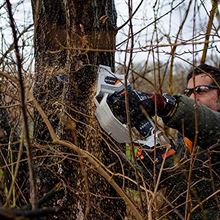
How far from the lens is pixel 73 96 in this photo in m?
2.75

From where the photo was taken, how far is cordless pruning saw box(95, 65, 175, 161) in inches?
98.1

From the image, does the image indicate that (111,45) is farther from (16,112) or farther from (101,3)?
(16,112)

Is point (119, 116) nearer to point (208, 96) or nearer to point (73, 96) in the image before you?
point (73, 96)

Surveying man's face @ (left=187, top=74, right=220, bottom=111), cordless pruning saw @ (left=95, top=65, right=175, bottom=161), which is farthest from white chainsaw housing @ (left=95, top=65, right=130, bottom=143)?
man's face @ (left=187, top=74, right=220, bottom=111)

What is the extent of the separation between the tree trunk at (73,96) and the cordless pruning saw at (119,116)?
0.10 m

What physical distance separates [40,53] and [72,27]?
11.2 inches

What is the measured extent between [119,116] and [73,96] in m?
0.35

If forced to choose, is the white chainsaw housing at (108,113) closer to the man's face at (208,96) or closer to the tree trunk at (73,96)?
the tree trunk at (73,96)

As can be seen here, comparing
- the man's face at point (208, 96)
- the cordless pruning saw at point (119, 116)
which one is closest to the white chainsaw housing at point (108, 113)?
the cordless pruning saw at point (119, 116)

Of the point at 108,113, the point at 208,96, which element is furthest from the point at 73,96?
the point at 208,96

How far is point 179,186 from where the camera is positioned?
279cm

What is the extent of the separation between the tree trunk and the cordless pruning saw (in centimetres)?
10

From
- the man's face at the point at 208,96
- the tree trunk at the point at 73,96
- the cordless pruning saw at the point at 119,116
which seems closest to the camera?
the cordless pruning saw at the point at 119,116

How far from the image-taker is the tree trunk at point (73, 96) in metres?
2.72
